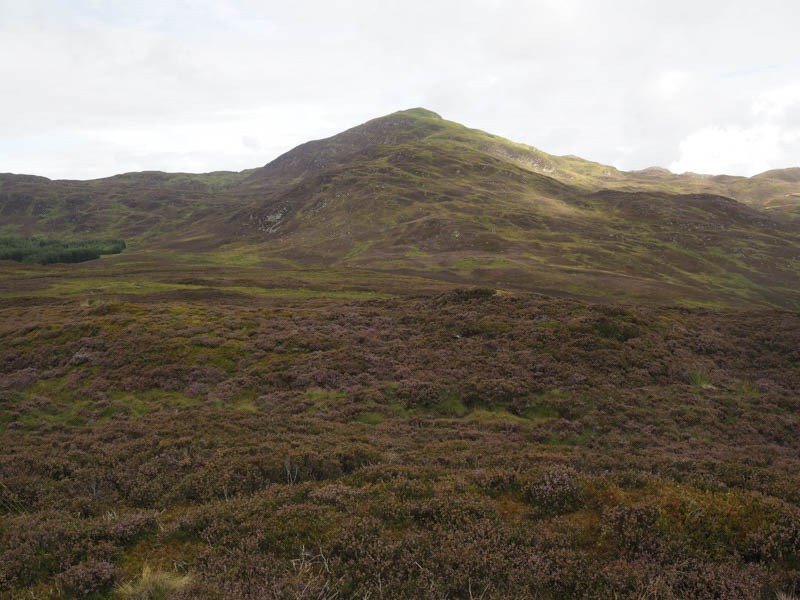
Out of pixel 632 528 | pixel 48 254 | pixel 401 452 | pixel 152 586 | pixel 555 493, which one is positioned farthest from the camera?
pixel 48 254

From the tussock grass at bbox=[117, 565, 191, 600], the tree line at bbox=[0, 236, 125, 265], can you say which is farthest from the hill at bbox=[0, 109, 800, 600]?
the tree line at bbox=[0, 236, 125, 265]

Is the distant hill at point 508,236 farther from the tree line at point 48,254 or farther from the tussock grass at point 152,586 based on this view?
the tussock grass at point 152,586

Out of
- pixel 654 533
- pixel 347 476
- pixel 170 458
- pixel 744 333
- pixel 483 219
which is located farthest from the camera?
pixel 483 219

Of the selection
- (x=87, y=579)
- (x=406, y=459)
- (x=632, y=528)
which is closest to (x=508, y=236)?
(x=406, y=459)

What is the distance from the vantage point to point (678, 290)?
69.1 meters

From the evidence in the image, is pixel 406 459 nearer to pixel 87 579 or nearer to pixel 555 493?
pixel 555 493

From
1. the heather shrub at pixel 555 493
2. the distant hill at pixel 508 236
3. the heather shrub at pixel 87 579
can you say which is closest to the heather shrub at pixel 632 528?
the heather shrub at pixel 555 493

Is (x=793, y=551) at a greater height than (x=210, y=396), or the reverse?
(x=793, y=551)

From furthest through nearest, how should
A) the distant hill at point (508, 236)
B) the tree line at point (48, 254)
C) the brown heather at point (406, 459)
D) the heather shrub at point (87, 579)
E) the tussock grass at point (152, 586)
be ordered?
1. the tree line at point (48, 254)
2. the distant hill at point (508, 236)
3. the brown heather at point (406, 459)
4. the heather shrub at point (87, 579)
5. the tussock grass at point (152, 586)

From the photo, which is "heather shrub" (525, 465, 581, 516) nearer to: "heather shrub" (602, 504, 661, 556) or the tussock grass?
"heather shrub" (602, 504, 661, 556)

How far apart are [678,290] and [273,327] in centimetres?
7115

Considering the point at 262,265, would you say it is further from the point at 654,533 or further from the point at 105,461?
the point at 654,533

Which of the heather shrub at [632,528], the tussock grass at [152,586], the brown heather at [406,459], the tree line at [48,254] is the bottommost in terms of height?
the brown heather at [406,459]

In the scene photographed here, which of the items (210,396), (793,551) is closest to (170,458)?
(210,396)
